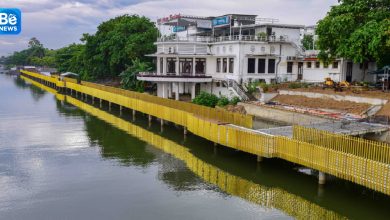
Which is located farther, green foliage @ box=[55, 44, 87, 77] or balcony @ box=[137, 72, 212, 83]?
green foliage @ box=[55, 44, 87, 77]

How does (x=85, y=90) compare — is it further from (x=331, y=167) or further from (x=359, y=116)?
(x=331, y=167)

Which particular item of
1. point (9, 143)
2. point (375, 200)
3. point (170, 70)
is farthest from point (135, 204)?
point (170, 70)

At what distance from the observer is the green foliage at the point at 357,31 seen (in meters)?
36.6

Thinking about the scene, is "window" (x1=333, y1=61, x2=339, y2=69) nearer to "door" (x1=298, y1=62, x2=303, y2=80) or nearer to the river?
"door" (x1=298, y1=62, x2=303, y2=80)

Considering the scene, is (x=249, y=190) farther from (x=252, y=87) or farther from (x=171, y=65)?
(x=171, y=65)

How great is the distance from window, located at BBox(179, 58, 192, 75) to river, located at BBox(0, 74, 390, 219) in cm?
1979

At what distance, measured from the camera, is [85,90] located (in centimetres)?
7075

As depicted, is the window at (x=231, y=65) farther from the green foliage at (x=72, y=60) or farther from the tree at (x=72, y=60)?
the tree at (x=72, y=60)

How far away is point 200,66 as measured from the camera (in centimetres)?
5844

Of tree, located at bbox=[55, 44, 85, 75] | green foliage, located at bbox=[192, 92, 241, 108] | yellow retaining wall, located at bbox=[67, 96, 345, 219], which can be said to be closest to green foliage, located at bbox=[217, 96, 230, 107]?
green foliage, located at bbox=[192, 92, 241, 108]

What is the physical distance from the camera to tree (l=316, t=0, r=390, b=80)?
1441 inches

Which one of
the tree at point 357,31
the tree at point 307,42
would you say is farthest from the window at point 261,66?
the tree at point 307,42

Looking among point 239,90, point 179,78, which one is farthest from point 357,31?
point 179,78

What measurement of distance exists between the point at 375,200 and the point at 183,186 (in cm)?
1052
